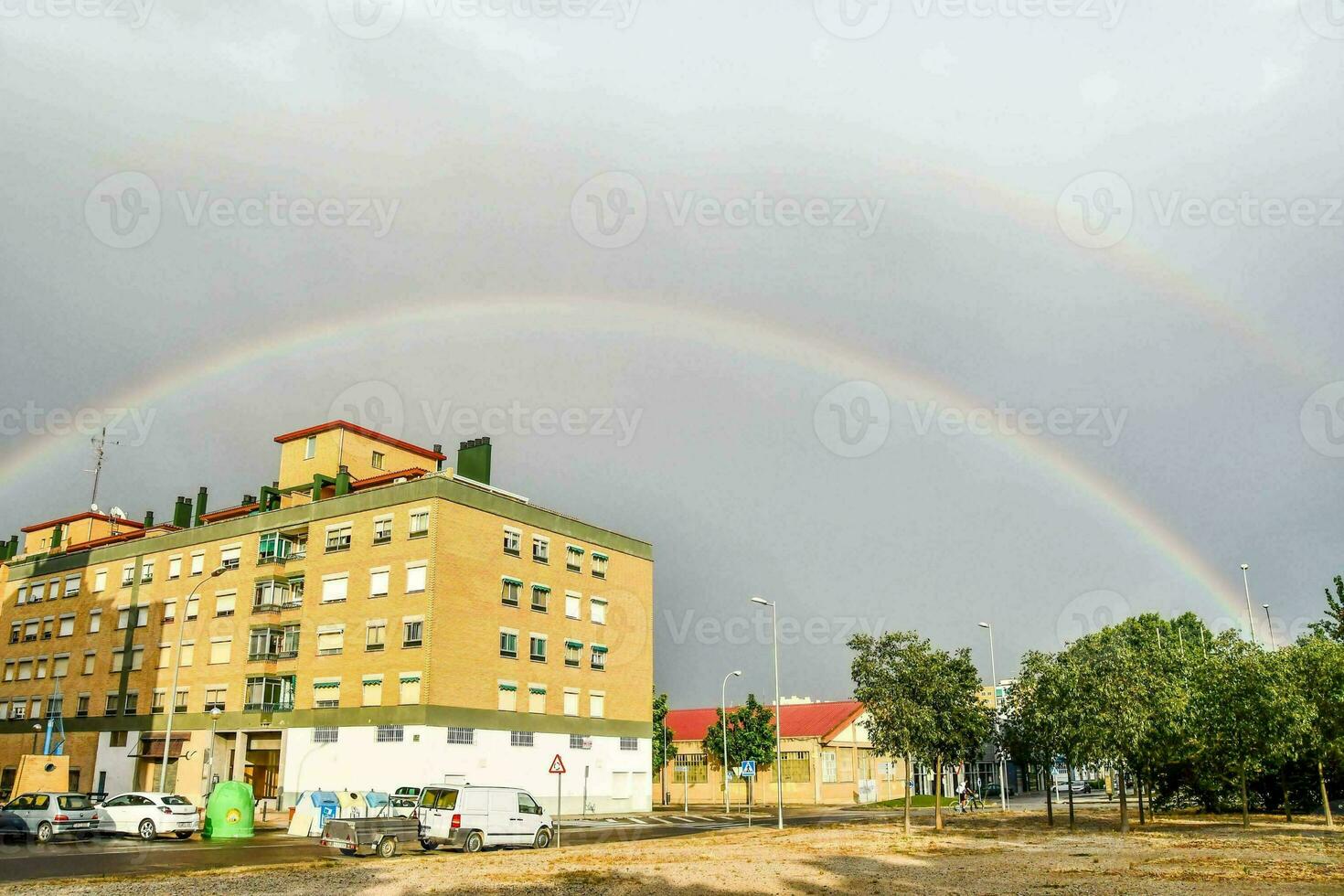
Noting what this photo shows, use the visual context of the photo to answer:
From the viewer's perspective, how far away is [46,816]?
126ft

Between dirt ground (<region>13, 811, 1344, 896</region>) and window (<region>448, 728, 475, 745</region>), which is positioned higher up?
window (<region>448, 728, 475, 745</region>)

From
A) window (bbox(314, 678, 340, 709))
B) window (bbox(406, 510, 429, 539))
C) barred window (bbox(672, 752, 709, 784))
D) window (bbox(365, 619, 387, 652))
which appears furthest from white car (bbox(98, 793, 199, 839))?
barred window (bbox(672, 752, 709, 784))

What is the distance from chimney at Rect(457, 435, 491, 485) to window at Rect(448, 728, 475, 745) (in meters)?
17.2

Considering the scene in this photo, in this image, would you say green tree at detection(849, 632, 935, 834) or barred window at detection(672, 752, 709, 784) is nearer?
green tree at detection(849, 632, 935, 834)

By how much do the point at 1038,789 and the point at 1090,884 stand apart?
113319 millimetres

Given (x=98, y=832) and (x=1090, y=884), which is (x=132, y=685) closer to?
(x=98, y=832)

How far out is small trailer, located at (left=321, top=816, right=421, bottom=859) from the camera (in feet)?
108

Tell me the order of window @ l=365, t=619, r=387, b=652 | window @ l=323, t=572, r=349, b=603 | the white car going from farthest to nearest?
window @ l=323, t=572, r=349, b=603
window @ l=365, t=619, r=387, b=652
the white car

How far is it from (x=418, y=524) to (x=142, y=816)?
22499 millimetres

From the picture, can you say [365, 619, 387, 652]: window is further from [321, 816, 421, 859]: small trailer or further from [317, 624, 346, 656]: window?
[321, 816, 421, 859]: small trailer

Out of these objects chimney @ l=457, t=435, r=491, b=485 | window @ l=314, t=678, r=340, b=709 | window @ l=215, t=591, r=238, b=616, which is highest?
chimney @ l=457, t=435, r=491, b=485

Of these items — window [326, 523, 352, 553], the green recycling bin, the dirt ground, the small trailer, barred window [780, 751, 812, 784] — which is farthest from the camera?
barred window [780, 751, 812, 784]

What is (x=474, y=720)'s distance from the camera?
5838cm

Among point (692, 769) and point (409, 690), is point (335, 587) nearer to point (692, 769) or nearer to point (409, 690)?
point (409, 690)
